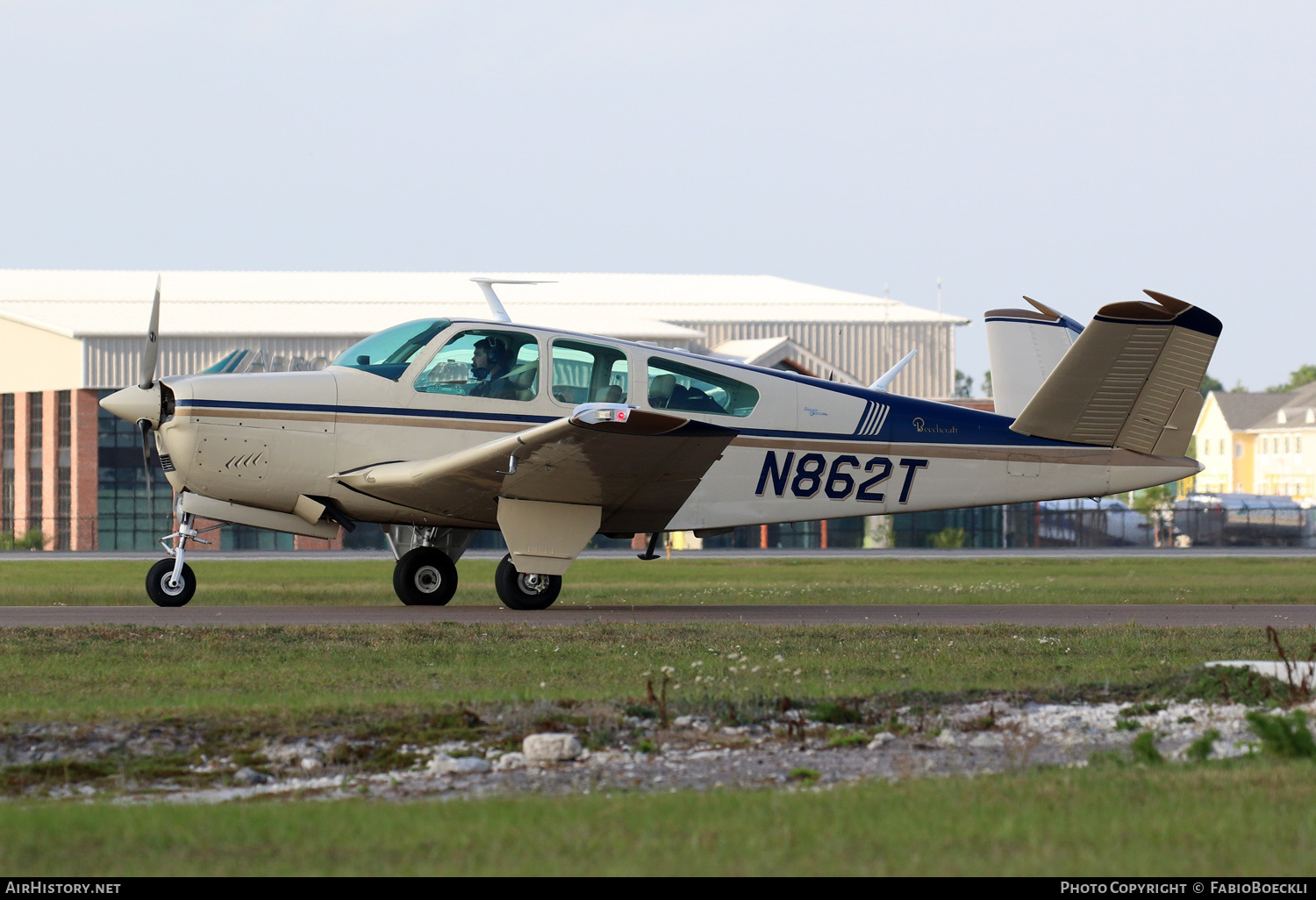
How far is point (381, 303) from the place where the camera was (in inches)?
1971

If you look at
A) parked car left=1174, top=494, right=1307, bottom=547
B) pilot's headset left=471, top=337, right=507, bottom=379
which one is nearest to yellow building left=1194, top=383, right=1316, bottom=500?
parked car left=1174, top=494, right=1307, bottom=547

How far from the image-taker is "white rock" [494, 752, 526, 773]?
604 centimetres

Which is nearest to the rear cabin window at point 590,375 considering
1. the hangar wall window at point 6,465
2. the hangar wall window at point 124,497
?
the hangar wall window at point 124,497

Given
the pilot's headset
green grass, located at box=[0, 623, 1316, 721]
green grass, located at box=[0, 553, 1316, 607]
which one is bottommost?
green grass, located at box=[0, 553, 1316, 607]

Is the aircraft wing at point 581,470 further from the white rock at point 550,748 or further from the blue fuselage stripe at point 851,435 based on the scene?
the white rock at point 550,748

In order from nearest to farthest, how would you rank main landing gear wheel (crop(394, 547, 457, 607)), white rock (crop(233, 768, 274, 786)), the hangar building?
white rock (crop(233, 768, 274, 786))
main landing gear wheel (crop(394, 547, 457, 607))
the hangar building

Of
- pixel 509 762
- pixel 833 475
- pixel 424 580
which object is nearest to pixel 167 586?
pixel 424 580

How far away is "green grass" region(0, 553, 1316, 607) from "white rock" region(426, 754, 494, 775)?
32.7 feet

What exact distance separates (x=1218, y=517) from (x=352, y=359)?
44618 mm

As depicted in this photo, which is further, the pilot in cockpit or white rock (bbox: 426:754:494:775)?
the pilot in cockpit

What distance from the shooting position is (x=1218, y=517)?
171ft


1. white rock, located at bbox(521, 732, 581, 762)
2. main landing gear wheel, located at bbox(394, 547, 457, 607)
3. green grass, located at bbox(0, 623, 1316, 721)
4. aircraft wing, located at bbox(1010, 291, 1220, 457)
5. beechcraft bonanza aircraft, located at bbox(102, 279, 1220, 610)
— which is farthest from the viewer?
main landing gear wheel, located at bbox(394, 547, 457, 607)

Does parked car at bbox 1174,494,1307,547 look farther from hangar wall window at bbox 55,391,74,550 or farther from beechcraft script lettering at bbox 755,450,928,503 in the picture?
beechcraft script lettering at bbox 755,450,928,503

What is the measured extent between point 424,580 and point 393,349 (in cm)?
254
